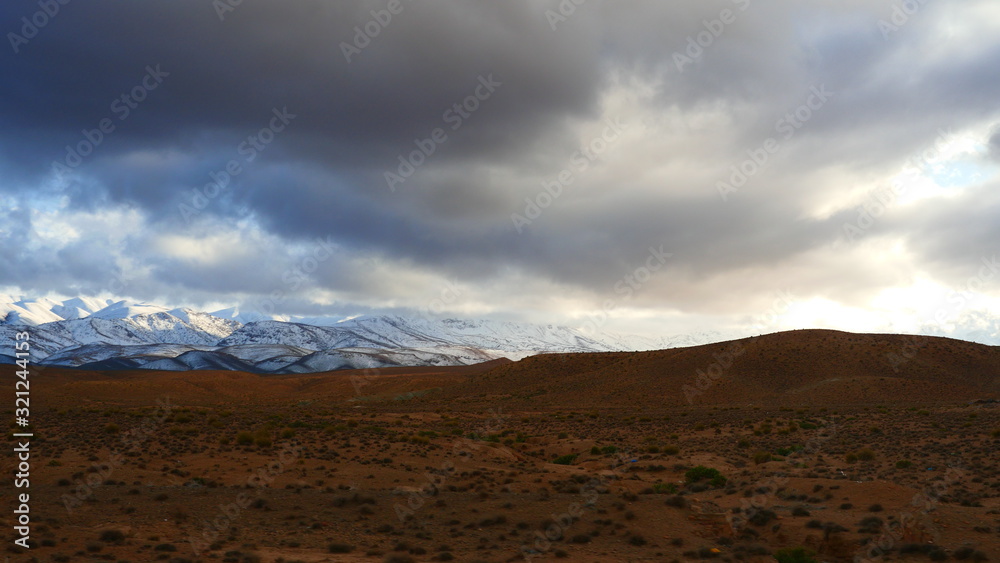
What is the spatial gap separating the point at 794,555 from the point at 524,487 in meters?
11.2

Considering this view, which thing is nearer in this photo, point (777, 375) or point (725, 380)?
point (725, 380)

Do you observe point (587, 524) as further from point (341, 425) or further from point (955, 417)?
point (955, 417)

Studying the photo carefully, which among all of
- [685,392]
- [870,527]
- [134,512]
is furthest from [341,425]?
[685,392]

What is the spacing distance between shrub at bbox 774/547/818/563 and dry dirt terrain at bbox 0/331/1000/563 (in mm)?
69

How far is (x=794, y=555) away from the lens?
15.6 meters

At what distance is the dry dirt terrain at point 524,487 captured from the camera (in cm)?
1625

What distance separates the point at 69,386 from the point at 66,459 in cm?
7459
